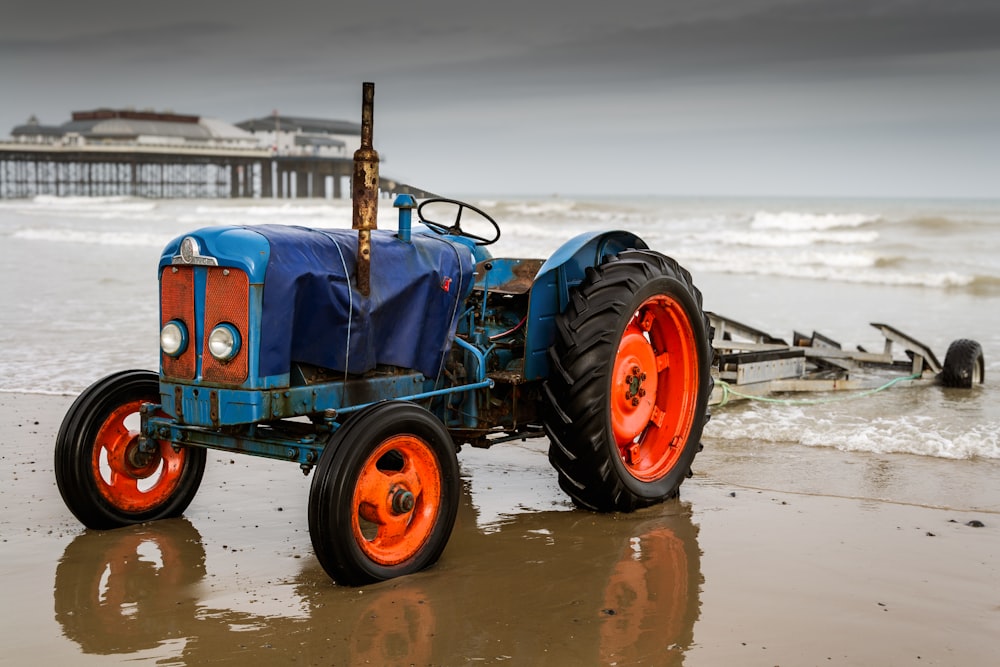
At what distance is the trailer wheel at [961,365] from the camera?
8.41 m

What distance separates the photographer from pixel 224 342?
13.1 feet

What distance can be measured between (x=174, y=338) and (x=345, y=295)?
2.25 ft

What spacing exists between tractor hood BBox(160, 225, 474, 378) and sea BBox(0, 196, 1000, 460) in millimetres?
2982

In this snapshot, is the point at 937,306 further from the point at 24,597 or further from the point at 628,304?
the point at 24,597

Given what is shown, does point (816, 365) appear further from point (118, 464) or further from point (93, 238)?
point (93, 238)

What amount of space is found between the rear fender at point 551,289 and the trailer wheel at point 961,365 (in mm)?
4555

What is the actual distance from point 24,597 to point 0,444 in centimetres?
286

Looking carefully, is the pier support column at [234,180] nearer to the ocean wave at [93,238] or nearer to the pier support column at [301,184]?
the pier support column at [301,184]

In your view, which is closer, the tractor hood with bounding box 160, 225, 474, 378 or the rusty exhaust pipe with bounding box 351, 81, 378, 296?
the tractor hood with bounding box 160, 225, 474, 378

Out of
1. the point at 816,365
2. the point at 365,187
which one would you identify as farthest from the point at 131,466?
the point at 816,365

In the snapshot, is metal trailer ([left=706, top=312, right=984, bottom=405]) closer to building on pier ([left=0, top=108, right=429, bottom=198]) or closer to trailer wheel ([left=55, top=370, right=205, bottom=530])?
trailer wheel ([left=55, top=370, right=205, bottom=530])

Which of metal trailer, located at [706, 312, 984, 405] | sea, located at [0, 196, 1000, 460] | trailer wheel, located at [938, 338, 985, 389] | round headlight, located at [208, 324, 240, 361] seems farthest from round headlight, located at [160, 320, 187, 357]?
trailer wheel, located at [938, 338, 985, 389]

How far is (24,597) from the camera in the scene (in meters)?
3.85

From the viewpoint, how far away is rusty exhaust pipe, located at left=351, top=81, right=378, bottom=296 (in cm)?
412
